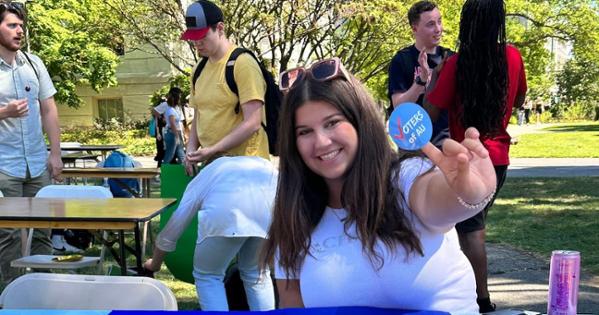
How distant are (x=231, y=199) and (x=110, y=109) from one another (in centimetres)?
2736

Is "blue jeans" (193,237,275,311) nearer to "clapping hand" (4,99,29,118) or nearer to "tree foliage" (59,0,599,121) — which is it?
"clapping hand" (4,99,29,118)

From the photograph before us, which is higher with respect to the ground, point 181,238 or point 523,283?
point 181,238

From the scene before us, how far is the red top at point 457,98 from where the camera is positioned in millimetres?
3258

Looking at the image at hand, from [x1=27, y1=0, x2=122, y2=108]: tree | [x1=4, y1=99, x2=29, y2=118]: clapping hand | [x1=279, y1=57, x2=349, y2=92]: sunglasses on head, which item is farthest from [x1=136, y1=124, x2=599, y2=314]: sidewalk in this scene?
[x1=27, y1=0, x2=122, y2=108]: tree

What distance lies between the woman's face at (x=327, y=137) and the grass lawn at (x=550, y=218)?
12.7 ft

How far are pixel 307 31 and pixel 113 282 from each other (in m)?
12.2

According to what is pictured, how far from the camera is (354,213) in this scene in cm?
177

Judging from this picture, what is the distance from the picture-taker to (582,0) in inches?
809

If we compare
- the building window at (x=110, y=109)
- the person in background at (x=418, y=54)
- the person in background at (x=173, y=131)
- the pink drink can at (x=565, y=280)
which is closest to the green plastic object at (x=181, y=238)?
the person in background at (x=418, y=54)

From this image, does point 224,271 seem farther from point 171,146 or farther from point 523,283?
point 171,146

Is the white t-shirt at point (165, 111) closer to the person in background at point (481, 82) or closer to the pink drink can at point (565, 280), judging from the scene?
the person in background at point (481, 82)

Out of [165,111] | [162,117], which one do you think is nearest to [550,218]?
[165,111]

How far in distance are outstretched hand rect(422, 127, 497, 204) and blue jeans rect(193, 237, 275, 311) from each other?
5.60 feet

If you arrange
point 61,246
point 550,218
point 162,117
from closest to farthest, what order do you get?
1. point 61,246
2. point 550,218
3. point 162,117
